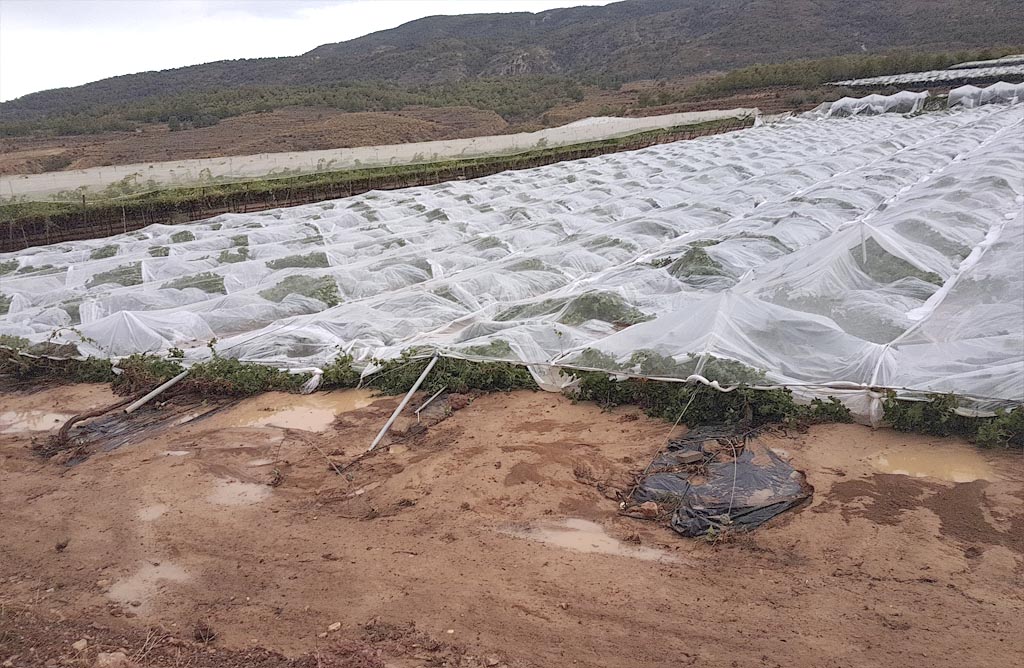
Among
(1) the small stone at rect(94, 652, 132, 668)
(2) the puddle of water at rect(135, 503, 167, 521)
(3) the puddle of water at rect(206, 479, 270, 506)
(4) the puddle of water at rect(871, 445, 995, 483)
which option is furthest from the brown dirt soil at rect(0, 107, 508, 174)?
(4) the puddle of water at rect(871, 445, 995, 483)

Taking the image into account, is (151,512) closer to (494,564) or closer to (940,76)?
(494,564)

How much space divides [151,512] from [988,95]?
36320 mm

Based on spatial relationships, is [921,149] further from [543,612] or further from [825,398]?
[543,612]

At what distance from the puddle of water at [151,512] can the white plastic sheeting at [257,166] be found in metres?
14.5

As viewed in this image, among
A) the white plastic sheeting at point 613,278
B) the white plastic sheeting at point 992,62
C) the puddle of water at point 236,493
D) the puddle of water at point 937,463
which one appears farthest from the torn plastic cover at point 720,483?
the white plastic sheeting at point 992,62

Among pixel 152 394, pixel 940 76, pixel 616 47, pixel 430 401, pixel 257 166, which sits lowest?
pixel 430 401

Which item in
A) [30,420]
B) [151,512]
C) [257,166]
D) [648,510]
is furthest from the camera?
[257,166]

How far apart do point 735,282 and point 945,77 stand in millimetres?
33624

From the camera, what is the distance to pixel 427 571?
4352 mm

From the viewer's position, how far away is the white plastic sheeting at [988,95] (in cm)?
3016

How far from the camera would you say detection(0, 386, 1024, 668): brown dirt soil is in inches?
143

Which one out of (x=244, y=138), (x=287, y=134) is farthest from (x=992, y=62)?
(x=244, y=138)

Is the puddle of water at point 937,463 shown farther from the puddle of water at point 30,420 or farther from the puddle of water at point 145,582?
the puddle of water at point 30,420

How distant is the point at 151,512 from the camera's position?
5.39m
